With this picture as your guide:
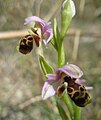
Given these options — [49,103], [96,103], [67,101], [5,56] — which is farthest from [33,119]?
[67,101]

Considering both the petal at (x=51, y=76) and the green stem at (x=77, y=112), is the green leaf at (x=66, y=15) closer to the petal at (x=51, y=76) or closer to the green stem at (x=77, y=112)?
the petal at (x=51, y=76)

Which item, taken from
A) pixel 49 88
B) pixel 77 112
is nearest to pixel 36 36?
pixel 49 88

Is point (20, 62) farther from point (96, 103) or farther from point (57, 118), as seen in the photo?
point (57, 118)

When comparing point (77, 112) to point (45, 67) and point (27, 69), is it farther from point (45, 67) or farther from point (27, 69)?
point (27, 69)

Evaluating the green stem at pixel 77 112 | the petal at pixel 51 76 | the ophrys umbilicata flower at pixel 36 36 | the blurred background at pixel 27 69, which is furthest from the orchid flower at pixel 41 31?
the blurred background at pixel 27 69

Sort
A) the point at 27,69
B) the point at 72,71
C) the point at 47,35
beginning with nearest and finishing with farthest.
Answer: the point at 72,71 < the point at 47,35 < the point at 27,69

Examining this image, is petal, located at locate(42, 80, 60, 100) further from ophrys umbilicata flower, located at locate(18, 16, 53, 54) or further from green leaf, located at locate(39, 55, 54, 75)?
ophrys umbilicata flower, located at locate(18, 16, 53, 54)
